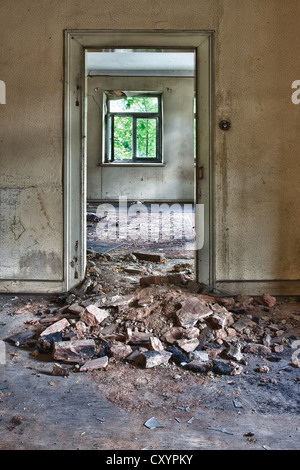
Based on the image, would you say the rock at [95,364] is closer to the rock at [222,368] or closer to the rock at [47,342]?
the rock at [47,342]

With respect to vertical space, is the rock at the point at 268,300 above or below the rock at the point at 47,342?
above

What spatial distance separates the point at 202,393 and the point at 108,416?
1.55 ft

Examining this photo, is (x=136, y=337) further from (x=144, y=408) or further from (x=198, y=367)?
(x=144, y=408)

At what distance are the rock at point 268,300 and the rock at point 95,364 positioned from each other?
1.48 m

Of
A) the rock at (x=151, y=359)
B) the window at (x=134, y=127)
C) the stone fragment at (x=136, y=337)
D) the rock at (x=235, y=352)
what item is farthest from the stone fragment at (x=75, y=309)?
the window at (x=134, y=127)

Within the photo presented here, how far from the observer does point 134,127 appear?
34.4 ft

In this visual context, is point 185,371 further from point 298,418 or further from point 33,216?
point 33,216

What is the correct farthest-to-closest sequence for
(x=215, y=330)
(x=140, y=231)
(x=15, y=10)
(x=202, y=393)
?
(x=140, y=231)
(x=15, y=10)
(x=215, y=330)
(x=202, y=393)

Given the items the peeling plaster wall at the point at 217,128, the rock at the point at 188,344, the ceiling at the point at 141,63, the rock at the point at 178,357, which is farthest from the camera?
the ceiling at the point at 141,63

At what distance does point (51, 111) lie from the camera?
11.0 ft

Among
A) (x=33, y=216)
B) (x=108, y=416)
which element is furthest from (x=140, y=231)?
(x=108, y=416)

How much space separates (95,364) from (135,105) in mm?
9255

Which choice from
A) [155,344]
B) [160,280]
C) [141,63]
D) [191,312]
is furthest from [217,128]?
[141,63]

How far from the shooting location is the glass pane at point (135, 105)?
34.4ft
